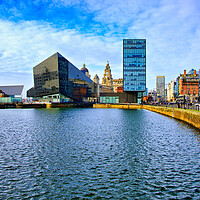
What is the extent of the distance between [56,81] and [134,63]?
50.1 m

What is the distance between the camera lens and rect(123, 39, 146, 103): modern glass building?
12769cm

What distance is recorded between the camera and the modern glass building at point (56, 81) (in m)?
139

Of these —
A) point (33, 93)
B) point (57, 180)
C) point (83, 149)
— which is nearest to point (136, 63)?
point (33, 93)

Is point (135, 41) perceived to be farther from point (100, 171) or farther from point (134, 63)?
point (100, 171)

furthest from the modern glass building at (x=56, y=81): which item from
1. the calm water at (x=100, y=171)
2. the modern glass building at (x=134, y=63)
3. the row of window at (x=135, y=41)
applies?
the calm water at (x=100, y=171)

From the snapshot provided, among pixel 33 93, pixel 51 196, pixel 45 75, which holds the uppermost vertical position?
pixel 45 75

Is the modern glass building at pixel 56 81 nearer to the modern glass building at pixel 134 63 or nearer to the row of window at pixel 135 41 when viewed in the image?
the modern glass building at pixel 134 63

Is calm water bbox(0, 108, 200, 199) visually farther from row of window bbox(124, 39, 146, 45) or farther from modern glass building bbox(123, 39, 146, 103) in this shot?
row of window bbox(124, 39, 146, 45)

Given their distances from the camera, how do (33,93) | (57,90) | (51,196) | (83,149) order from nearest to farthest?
(51,196) < (83,149) < (57,90) < (33,93)

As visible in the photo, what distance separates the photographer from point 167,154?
2039 centimetres

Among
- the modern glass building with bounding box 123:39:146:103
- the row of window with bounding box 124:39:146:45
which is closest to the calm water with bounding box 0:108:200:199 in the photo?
the modern glass building with bounding box 123:39:146:103

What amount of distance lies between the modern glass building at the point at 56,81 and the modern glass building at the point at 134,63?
136ft

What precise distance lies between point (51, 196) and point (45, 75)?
140 metres

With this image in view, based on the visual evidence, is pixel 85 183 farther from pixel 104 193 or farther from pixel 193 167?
pixel 193 167
